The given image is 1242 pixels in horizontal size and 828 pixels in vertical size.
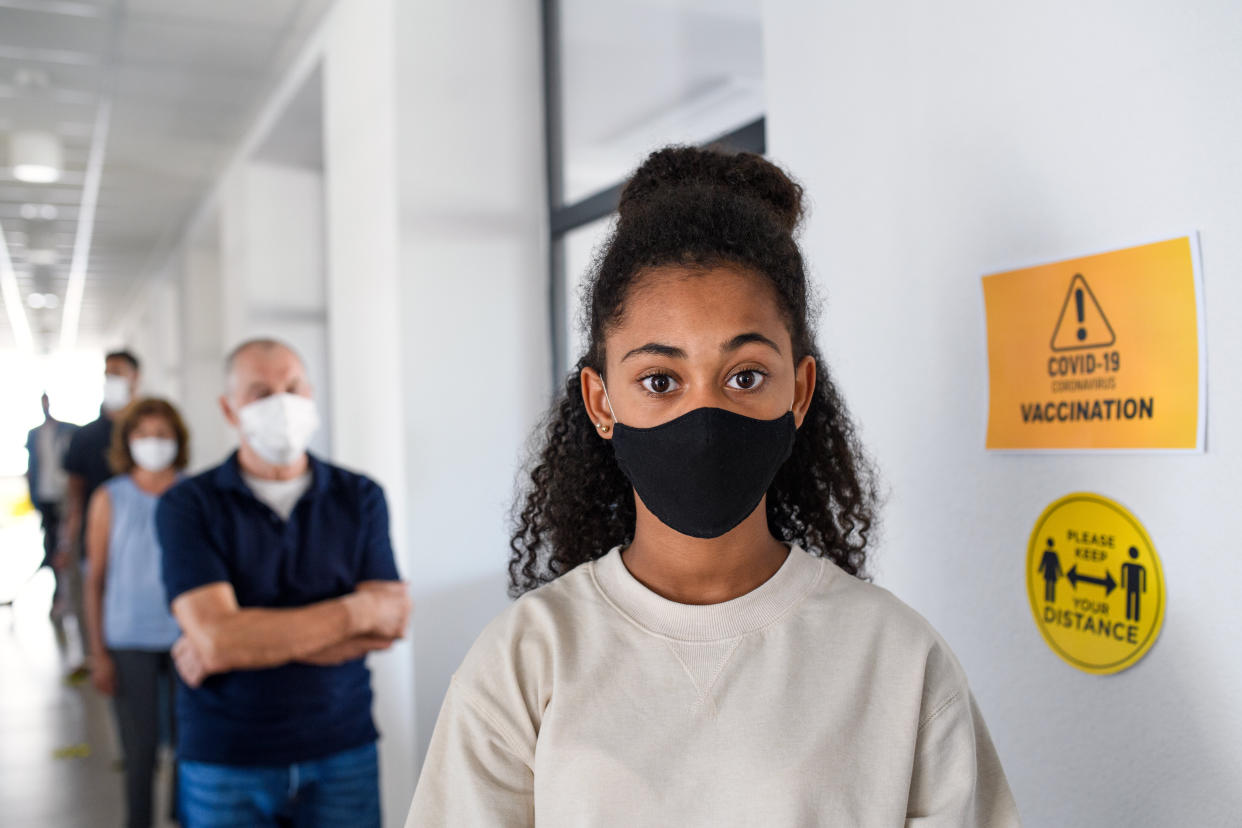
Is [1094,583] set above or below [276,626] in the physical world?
above

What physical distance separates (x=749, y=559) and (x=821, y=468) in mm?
245

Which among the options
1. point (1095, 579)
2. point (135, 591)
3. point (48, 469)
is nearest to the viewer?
point (1095, 579)

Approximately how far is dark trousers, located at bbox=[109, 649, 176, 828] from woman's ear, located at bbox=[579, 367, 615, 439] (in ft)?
7.57

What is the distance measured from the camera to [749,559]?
104 cm

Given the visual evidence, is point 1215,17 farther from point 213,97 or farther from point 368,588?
point 213,97

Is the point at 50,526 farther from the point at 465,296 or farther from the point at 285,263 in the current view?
the point at 465,296

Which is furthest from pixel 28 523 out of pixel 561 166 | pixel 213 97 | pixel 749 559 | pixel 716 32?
pixel 749 559

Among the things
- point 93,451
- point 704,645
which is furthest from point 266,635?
point 93,451

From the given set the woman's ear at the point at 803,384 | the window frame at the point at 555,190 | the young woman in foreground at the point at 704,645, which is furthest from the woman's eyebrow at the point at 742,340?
the window frame at the point at 555,190

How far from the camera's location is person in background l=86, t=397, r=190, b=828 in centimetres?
281

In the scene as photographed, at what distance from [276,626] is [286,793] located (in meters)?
0.33

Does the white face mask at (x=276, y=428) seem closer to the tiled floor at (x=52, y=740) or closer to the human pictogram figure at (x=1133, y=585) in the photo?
the human pictogram figure at (x=1133, y=585)

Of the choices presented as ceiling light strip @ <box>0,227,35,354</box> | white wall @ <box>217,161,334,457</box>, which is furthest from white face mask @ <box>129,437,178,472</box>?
ceiling light strip @ <box>0,227,35,354</box>

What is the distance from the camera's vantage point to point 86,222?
7.00 m
